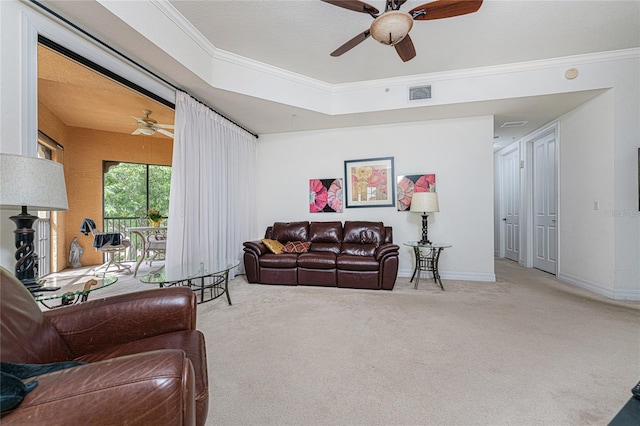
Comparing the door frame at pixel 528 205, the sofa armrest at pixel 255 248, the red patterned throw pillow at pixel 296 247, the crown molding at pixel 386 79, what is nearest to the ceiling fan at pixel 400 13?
the crown molding at pixel 386 79

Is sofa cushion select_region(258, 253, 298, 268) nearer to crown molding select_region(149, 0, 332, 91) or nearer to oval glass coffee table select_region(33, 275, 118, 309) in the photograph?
oval glass coffee table select_region(33, 275, 118, 309)

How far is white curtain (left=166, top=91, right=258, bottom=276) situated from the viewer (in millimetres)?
3207

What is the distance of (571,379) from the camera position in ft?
5.56

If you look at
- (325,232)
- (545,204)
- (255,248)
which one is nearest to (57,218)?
(255,248)

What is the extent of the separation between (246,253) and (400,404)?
3.08 m

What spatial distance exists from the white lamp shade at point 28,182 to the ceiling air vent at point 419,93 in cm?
392

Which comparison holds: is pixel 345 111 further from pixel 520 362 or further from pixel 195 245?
pixel 520 362

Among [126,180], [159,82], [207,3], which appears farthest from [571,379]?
[126,180]

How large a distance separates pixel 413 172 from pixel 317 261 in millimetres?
2210

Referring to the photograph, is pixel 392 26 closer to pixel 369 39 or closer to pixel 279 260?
pixel 369 39

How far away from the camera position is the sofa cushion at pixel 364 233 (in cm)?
424

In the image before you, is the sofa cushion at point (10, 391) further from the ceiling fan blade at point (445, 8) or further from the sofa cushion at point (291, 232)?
the sofa cushion at point (291, 232)

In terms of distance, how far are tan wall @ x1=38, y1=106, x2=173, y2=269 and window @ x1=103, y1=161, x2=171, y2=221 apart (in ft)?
0.62

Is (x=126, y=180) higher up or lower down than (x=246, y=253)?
higher up
